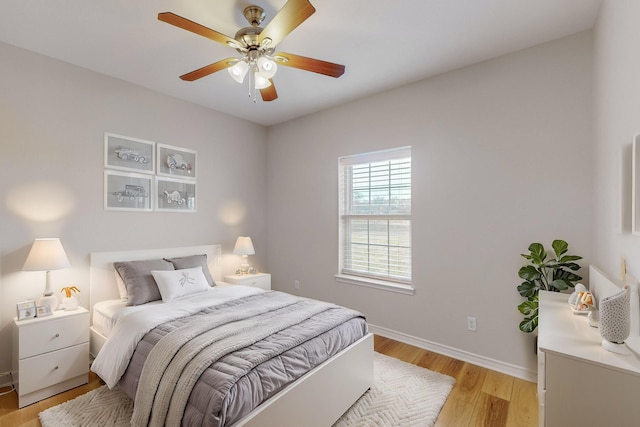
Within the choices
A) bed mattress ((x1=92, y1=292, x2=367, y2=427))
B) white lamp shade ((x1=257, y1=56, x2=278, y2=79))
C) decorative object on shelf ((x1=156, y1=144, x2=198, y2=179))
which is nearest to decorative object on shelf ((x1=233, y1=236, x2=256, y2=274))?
decorative object on shelf ((x1=156, y1=144, x2=198, y2=179))

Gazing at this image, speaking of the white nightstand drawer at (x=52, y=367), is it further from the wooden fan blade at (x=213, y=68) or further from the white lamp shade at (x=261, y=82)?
the white lamp shade at (x=261, y=82)

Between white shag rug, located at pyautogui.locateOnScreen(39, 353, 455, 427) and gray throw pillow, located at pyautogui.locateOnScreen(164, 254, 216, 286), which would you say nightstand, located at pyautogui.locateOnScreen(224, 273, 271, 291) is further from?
white shag rug, located at pyautogui.locateOnScreen(39, 353, 455, 427)

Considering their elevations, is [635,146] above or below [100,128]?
below

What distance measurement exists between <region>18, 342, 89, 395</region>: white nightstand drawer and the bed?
0.55 feet

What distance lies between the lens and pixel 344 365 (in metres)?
2.02

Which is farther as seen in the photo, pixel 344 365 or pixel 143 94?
pixel 143 94

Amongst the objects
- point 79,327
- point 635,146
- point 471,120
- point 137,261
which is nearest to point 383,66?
point 471,120

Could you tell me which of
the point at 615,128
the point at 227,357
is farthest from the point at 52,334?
the point at 615,128

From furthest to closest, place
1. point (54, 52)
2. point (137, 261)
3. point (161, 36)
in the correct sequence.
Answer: point (137, 261)
point (54, 52)
point (161, 36)

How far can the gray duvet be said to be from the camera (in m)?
1.42

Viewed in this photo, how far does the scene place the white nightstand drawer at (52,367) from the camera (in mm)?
2152

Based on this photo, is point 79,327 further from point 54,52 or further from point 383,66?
point 383,66

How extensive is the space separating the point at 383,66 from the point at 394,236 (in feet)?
5.67

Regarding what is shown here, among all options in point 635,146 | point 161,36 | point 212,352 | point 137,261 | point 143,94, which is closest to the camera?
point 635,146
